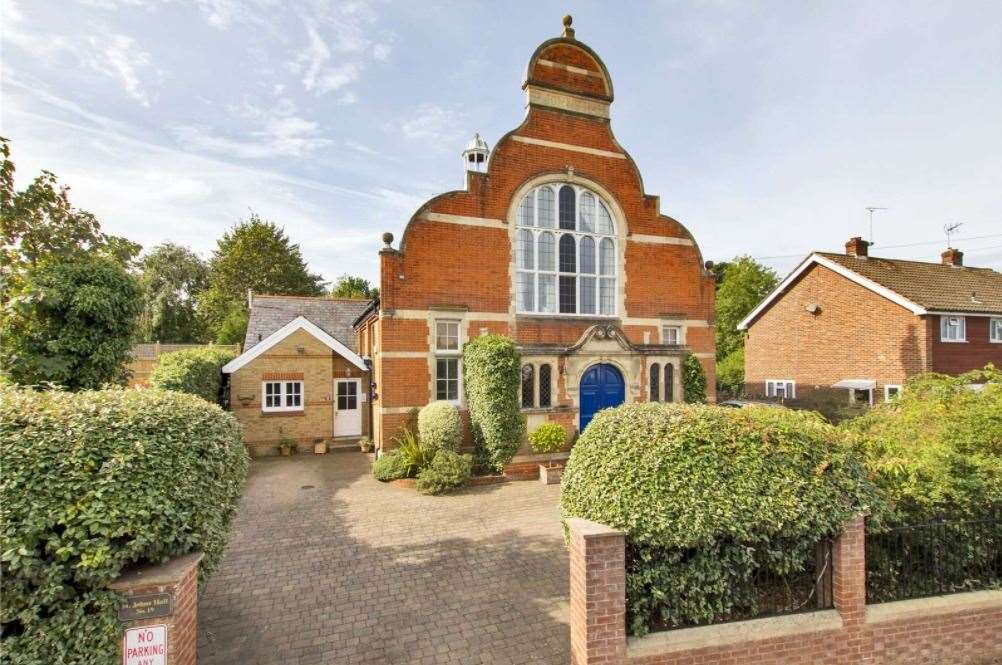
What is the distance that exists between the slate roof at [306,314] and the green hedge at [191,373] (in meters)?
2.15

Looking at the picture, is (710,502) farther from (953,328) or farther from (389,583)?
(953,328)

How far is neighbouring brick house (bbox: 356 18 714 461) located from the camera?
13.3 m

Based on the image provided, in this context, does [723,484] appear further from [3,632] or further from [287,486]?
[287,486]

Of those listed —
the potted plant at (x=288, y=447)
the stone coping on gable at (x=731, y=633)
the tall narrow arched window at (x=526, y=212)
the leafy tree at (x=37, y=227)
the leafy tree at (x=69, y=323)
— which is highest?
the tall narrow arched window at (x=526, y=212)

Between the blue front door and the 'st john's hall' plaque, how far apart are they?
11899 mm

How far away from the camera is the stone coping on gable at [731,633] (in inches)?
173

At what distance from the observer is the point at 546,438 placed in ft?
42.6

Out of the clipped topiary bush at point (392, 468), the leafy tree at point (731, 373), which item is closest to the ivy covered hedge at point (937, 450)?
the clipped topiary bush at point (392, 468)

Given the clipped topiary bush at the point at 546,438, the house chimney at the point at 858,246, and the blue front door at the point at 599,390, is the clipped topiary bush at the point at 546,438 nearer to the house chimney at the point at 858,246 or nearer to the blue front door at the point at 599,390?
the blue front door at the point at 599,390

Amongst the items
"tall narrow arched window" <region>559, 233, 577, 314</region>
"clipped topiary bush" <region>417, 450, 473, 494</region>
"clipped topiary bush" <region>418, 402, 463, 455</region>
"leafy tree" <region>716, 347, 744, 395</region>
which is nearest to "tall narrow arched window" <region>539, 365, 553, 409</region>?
"tall narrow arched window" <region>559, 233, 577, 314</region>

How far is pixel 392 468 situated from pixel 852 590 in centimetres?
974

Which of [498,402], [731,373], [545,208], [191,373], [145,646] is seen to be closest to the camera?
[145,646]

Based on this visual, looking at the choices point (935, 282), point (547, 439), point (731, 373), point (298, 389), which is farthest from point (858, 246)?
point (298, 389)

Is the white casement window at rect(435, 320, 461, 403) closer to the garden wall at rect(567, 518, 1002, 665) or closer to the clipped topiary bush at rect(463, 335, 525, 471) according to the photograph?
the clipped topiary bush at rect(463, 335, 525, 471)
